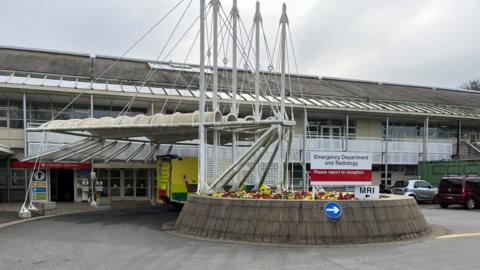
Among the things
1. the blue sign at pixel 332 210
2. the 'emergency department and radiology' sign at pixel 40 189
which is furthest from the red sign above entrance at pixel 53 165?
the blue sign at pixel 332 210

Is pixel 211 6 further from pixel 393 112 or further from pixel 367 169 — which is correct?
pixel 393 112

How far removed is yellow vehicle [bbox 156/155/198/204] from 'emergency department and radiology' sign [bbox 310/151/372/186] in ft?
30.5

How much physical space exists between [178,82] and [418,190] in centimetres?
1658

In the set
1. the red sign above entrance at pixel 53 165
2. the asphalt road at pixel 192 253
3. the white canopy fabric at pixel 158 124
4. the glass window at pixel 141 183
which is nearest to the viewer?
the asphalt road at pixel 192 253

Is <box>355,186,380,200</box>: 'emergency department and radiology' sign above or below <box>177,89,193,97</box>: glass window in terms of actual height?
below

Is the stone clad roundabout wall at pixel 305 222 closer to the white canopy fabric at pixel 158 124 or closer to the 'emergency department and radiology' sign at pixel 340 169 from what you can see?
the 'emergency department and radiology' sign at pixel 340 169

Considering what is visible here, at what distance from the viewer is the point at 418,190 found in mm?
28375

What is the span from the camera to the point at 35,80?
25.7 meters

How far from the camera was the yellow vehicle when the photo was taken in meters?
20.7

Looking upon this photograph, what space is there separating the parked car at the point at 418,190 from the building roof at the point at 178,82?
5.84 meters

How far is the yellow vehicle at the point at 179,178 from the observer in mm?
20719

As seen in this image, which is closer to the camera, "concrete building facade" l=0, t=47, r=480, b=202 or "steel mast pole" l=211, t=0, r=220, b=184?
"steel mast pole" l=211, t=0, r=220, b=184

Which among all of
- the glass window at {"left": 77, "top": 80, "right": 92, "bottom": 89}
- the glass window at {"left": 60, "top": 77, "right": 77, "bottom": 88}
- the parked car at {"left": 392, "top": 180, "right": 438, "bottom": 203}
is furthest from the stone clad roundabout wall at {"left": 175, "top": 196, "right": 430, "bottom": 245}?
the parked car at {"left": 392, "top": 180, "right": 438, "bottom": 203}

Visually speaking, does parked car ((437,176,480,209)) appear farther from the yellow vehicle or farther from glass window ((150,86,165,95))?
glass window ((150,86,165,95))
